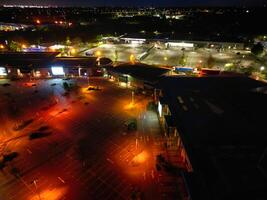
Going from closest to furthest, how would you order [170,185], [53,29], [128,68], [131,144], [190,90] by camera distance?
[170,185]
[131,144]
[190,90]
[128,68]
[53,29]

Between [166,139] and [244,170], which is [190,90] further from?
[244,170]

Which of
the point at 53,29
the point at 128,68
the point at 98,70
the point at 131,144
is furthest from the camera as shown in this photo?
the point at 53,29

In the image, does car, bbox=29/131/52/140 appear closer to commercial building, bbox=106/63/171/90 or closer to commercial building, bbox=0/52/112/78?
commercial building, bbox=106/63/171/90

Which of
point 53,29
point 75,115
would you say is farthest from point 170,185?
point 53,29

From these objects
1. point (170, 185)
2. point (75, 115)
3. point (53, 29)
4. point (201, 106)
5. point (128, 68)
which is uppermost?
point (53, 29)

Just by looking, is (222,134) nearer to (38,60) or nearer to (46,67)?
(46,67)
